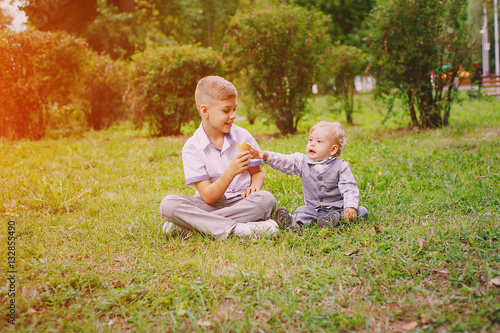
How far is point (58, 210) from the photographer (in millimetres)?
4047

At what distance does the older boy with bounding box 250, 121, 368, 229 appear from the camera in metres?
3.18

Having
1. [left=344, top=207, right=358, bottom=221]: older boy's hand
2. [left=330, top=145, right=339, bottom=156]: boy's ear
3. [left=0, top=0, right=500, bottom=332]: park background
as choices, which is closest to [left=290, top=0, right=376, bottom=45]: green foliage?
[left=0, top=0, right=500, bottom=332]: park background

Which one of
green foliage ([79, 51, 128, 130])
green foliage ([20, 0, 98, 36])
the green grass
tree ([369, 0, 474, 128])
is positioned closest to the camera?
the green grass

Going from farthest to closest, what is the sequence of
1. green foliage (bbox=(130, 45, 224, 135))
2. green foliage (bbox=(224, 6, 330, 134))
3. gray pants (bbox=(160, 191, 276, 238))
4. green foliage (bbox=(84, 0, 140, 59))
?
green foliage (bbox=(84, 0, 140, 59))
green foliage (bbox=(130, 45, 224, 135))
green foliage (bbox=(224, 6, 330, 134))
gray pants (bbox=(160, 191, 276, 238))

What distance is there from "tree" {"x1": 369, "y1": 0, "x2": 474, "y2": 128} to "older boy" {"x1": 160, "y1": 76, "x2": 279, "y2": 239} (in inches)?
209

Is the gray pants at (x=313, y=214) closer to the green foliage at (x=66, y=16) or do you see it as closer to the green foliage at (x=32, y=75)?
the green foliage at (x=32, y=75)

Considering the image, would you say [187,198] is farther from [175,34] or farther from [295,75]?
[175,34]

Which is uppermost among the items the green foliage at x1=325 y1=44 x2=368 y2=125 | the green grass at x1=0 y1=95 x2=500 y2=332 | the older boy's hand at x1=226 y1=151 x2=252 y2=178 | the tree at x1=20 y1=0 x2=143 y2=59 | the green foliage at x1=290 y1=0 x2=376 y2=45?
the green foliage at x1=290 y1=0 x2=376 y2=45

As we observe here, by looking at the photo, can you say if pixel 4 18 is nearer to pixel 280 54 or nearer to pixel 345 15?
pixel 280 54

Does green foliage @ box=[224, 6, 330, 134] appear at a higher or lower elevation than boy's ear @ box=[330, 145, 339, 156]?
higher

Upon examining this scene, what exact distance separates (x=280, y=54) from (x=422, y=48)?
8.97 feet

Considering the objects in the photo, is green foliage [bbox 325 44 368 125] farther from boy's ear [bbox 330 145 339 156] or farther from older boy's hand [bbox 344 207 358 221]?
older boy's hand [bbox 344 207 358 221]

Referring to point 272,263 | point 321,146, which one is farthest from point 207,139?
point 272,263

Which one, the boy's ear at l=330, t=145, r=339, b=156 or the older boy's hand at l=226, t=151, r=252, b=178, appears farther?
the boy's ear at l=330, t=145, r=339, b=156
